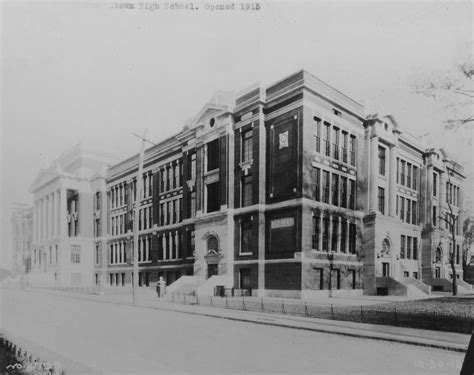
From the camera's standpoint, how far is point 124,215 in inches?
496

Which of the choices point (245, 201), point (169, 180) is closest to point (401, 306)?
point (245, 201)

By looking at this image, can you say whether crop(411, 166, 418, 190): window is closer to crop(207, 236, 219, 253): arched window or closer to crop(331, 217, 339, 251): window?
crop(331, 217, 339, 251): window

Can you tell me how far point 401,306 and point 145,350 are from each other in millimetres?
7006

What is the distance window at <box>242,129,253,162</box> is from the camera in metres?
14.4

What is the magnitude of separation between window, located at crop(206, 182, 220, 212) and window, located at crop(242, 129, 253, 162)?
69.7 inches

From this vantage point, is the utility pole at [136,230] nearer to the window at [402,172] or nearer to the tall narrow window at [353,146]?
the tall narrow window at [353,146]

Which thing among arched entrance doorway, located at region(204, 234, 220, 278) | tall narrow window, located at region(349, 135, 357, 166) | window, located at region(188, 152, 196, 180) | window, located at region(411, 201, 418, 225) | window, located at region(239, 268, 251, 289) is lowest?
window, located at region(239, 268, 251, 289)

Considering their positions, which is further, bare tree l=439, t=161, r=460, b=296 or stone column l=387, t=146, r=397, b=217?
stone column l=387, t=146, r=397, b=217

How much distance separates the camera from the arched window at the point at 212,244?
14.6 meters

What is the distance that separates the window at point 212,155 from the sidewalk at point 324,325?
15.4ft

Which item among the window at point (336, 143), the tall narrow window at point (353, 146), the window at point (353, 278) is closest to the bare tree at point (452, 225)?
the tall narrow window at point (353, 146)

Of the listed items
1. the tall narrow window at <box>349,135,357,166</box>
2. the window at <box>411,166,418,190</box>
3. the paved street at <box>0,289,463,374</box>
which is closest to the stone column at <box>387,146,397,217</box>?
the window at <box>411,166,418,190</box>

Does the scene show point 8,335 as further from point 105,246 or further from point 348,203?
point 348,203

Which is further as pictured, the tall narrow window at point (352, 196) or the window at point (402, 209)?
the tall narrow window at point (352, 196)
